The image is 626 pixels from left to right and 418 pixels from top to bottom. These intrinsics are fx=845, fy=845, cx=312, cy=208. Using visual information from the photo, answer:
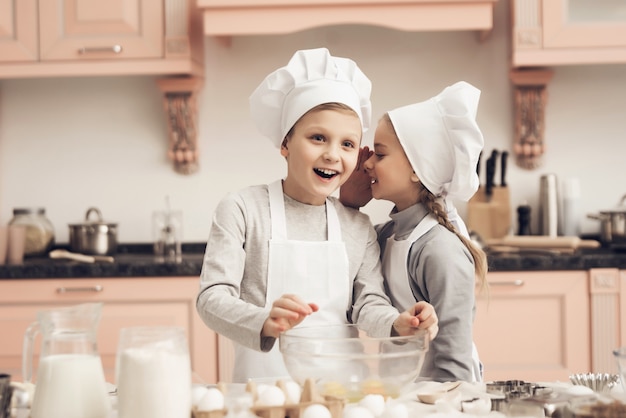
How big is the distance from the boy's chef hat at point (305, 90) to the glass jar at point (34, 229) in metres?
1.65

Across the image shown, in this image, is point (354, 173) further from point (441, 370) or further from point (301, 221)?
point (441, 370)

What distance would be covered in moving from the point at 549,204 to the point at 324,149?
69.1 inches

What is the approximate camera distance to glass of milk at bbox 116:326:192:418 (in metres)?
0.95

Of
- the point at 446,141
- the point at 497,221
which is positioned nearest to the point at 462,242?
the point at 446,141

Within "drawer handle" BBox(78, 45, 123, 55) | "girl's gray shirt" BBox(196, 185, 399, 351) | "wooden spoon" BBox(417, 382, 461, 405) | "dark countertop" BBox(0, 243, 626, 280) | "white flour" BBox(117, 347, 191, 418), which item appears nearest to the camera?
"white flour" BBox(117, 347, 191, 418)

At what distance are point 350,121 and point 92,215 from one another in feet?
6.66

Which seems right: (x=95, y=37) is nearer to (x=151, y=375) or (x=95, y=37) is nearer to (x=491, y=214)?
(x=491, y=214)

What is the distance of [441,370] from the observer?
1431 mm

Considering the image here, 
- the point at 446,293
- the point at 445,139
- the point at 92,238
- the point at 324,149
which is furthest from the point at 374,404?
the point at 92,238

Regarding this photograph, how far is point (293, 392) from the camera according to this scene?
3.38 feet

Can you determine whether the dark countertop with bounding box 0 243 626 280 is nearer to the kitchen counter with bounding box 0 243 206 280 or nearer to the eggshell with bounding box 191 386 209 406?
the kitchen counter with bounding box 0 243 206 280

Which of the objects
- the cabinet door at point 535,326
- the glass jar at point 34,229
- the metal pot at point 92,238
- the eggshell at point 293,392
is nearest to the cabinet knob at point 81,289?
the metal pot at point 92,238

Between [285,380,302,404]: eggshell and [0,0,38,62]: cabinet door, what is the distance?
2.23 metres

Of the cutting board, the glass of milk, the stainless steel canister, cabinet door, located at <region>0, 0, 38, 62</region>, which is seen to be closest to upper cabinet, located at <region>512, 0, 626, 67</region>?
the stainless steel canister
